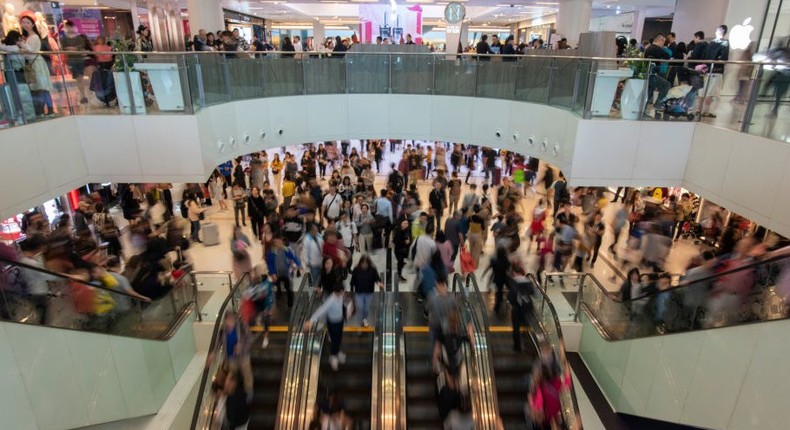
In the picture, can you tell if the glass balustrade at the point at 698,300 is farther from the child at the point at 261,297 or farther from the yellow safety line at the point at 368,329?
the child at the point at 261,297

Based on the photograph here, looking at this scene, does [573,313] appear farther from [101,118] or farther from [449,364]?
[101,118]

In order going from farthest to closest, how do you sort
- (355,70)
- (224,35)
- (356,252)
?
(355,70) < (224,35) < (356,252)

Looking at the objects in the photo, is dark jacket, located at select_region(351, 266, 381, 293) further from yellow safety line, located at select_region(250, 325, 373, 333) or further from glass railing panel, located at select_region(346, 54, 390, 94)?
glass railing panel, located at select_region(346, 54, 390, 94)

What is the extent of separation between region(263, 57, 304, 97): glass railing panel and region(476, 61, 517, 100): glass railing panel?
4.88 m

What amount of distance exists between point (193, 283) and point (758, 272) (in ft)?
28.5

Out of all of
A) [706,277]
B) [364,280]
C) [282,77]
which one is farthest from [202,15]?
[706,277]

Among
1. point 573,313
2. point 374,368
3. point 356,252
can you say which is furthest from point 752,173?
point 356,252

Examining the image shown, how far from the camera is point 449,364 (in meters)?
6.91

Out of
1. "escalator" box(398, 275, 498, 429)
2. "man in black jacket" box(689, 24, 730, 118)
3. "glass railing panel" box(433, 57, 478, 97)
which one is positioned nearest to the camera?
"escalator" box(398, 275, 498, 429)

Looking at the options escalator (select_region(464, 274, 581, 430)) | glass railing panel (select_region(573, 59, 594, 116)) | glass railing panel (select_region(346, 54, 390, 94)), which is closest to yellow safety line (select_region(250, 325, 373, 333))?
escalator (select_region(464, 274, 581, 430))

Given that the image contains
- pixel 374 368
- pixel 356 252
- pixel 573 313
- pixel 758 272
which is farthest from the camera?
pixel 356 252

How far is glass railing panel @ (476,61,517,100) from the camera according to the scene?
41.2 feet

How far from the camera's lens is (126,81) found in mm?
8828

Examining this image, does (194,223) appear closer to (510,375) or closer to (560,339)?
(510,375)
